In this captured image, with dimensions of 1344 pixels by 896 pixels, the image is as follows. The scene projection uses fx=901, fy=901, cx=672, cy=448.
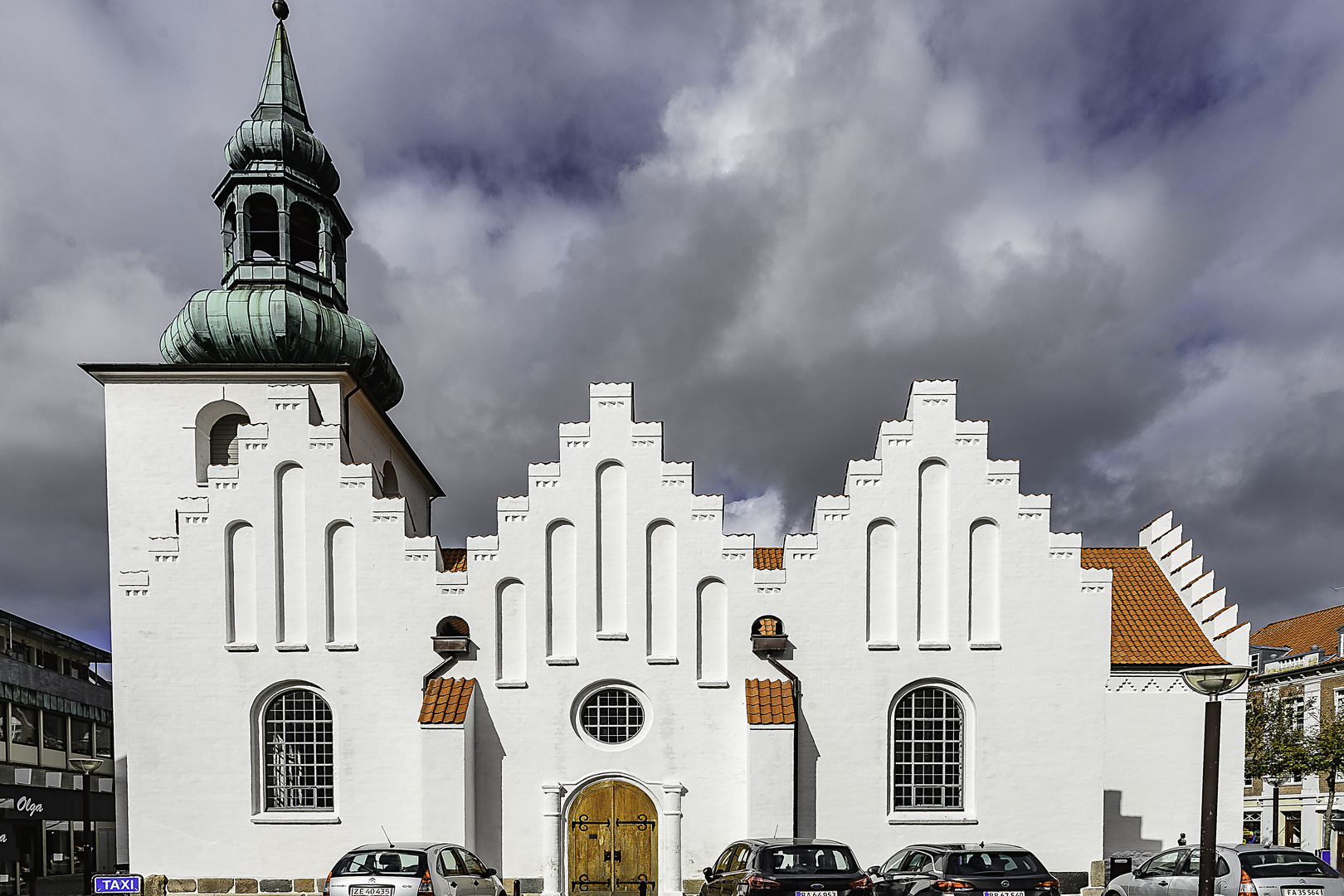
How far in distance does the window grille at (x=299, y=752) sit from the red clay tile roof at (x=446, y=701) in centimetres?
268

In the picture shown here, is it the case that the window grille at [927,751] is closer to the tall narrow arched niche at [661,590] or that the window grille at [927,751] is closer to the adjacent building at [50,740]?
the tall narrow arched niche at [661,590]

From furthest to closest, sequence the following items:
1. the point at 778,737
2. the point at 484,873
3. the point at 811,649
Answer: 1. the point at 811,649
2. the point at 778,737
3. the point at 484,873

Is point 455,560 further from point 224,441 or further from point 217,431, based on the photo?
point 217,431

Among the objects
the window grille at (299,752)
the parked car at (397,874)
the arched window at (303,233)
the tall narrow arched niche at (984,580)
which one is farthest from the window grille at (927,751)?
the arched window at (303,233)

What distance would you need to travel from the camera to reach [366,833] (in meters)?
20.1

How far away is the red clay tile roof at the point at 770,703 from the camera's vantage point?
64.2 ft

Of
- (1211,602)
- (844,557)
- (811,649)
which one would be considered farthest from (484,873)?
(1211,602)

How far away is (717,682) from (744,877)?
20.9ft

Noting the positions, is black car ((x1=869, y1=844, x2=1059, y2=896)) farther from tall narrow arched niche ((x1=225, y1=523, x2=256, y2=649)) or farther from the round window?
tall narrow arched niche ((x1=225, y1=523, x2=256, y2=649))

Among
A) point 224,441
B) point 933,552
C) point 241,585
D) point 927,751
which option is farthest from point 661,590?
point 224,441

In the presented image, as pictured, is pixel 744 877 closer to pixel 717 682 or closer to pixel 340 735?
pixel 717 682

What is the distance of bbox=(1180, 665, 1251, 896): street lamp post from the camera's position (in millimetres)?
12805

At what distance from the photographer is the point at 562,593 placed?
21016 millimetres

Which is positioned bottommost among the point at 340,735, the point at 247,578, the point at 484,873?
the point at 484,873
